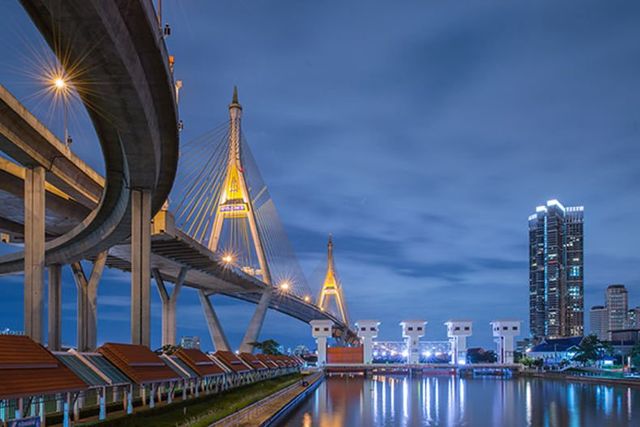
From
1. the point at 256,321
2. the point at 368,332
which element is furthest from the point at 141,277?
the point at 368,332

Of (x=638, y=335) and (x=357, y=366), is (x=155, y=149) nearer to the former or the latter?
(x=357, y=366)

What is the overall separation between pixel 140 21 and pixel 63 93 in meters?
13.8

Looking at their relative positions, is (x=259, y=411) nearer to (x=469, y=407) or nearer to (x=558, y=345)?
(x=469, y=407)

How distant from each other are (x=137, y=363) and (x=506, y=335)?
74603mm

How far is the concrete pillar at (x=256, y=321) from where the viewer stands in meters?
73.6

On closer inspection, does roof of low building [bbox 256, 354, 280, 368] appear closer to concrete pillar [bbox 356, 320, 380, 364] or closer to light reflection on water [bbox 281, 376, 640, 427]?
light reflection on water [bbox 281, 376, 640, 427]

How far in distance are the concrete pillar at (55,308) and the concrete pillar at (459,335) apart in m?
56.0

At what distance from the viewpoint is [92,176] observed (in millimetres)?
36656

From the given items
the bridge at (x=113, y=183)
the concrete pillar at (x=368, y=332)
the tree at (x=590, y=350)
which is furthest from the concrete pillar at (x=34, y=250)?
the tree at (x=590, y=350)

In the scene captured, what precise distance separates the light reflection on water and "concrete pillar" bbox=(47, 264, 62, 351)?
2026cm

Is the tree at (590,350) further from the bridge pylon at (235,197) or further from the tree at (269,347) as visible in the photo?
the bridge pylon at (235,197)

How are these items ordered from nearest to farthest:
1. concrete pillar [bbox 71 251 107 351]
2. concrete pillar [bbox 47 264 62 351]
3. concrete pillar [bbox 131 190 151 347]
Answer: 1. concrete pillar [bbox 131 190 151 347]
2. concrete pillar [bbox 47 264 62 351]
3. concrete pillar [bbox 71 251 107 351]

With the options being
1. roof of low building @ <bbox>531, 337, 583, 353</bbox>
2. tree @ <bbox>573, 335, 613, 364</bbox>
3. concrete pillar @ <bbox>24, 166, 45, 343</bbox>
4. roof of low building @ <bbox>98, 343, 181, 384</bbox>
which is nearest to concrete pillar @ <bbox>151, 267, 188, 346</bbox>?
concrete pillar @ <bbox>24, 166, 45, 343</bbox>

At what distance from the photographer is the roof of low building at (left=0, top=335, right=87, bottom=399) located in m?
16.1
